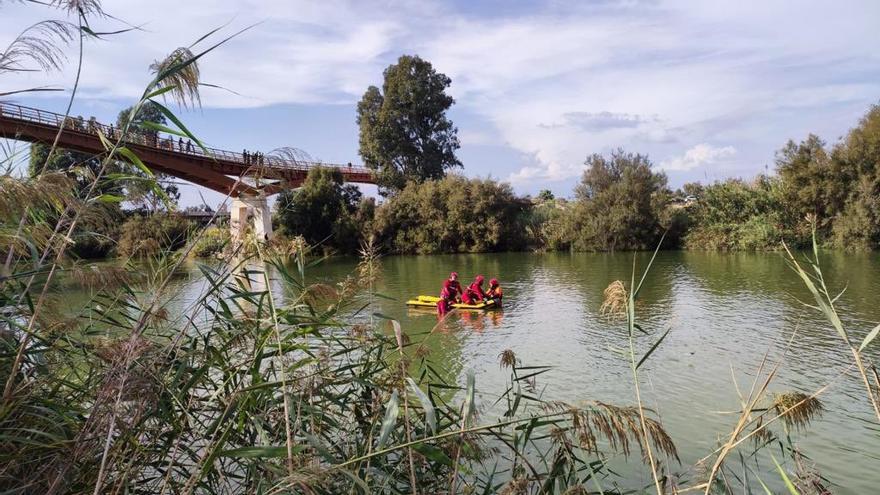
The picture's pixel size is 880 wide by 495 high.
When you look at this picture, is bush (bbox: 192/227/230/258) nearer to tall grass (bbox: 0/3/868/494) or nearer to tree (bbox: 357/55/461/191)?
tall grass (bbox: 0/3/868/494)

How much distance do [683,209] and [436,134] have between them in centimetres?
1792

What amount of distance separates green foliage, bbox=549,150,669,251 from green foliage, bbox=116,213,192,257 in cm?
3385

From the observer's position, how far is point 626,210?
35781 mm

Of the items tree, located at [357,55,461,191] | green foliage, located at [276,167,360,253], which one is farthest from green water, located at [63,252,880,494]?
tree, located at [357,55,461,191]

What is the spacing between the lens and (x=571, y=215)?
3778 centimetres

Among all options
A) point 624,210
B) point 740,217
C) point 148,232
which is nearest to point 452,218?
point 624,210

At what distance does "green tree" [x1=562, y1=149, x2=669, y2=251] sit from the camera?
118ft

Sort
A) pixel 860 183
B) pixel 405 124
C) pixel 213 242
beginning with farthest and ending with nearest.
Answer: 1. pixel 405 124
2. pixel 860 183
3. pixel 213 242

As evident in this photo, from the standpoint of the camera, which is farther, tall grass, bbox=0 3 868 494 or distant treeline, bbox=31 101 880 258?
distant treeline, bbox=31 101 880 258

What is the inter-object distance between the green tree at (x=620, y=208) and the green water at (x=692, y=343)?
1190 cm

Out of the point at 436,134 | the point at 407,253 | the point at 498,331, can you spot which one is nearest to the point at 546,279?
the point at 498,331

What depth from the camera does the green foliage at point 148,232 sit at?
3546 millimetres

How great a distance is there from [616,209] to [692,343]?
84.0ft

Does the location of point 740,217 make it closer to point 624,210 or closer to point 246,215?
point 624,210
